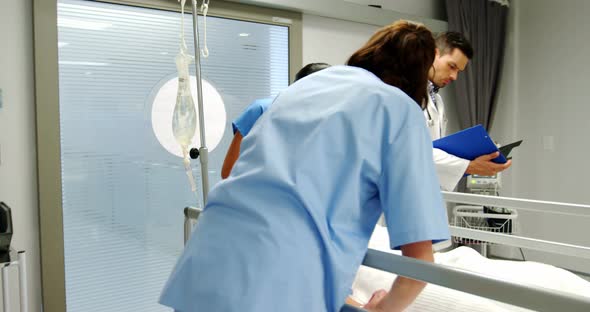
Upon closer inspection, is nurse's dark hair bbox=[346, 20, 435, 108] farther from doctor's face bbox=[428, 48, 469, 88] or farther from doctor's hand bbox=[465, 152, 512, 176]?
doctor's face bbox=[428, 48, 469, 88]

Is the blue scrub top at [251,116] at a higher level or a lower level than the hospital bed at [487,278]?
higher

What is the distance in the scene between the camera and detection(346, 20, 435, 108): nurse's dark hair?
1055 millimetres

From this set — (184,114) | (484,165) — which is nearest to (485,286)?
(484,165)

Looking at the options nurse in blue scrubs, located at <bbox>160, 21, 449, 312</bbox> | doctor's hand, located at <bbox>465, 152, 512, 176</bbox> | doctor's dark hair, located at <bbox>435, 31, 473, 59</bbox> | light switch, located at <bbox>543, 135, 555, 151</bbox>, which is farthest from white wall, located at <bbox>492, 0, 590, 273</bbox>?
nurse in blue scrubs, located at <bbox>160, 21, 449, 312</bbox>

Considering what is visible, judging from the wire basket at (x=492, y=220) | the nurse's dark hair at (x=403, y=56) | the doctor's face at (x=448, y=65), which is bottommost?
the wire basket at (x=492, y=220)

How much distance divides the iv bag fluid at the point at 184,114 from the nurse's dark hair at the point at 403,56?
0.94 m

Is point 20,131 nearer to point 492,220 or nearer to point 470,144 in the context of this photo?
point 470,144

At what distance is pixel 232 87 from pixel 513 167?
2563 millimetres

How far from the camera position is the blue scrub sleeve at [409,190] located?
2.99ft

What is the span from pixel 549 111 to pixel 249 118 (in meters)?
3.10

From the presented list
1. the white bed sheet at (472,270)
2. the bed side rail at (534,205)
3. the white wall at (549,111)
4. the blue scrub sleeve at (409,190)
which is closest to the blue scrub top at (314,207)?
the blue scrub sleeve at (409,190)

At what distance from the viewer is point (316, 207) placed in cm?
89

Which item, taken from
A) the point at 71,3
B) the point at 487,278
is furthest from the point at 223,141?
the point at 487,278

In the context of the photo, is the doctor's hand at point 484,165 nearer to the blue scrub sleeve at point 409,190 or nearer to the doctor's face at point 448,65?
the blue scrub sleeve at point 409,190
